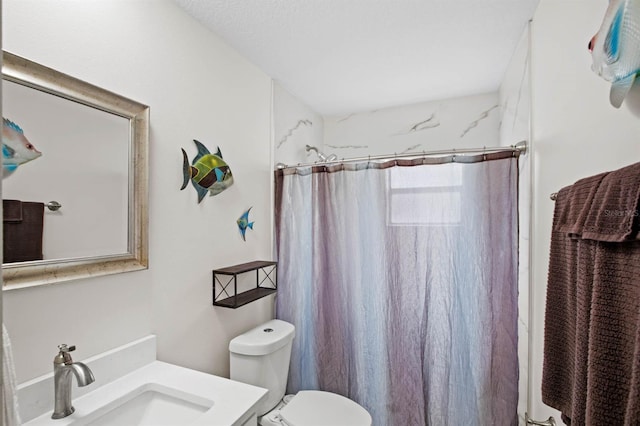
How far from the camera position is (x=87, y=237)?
1.15 metres

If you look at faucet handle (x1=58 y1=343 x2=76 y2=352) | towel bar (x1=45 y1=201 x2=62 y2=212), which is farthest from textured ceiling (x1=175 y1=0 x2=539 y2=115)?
faucet handle (x1=58 y1=343 x2=76 y2=352)

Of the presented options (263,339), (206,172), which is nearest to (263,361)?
(263,339)

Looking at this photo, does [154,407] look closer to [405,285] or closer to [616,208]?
[405,285]

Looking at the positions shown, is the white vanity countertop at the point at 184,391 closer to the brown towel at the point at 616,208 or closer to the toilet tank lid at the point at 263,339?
the toilet tank lid at the point at 263,339

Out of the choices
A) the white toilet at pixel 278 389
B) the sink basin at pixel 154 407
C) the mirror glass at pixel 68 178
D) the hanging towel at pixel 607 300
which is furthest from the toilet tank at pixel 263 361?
the hanging towel at pixel 607 300

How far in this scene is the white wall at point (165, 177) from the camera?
1.04 meters

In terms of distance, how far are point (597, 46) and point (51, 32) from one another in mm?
1515

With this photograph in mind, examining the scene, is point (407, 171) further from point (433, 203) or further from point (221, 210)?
point (221, 210)

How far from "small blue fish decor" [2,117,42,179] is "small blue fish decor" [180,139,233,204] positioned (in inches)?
23.0

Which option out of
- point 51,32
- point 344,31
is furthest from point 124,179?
point 344,31

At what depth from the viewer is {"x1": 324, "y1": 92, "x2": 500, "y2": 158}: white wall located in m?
2.48

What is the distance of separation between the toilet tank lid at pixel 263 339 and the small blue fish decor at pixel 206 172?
76 centimetres

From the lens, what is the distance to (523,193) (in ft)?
5.66

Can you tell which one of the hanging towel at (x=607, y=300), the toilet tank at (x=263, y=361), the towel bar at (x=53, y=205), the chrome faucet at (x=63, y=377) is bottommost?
the toilet tank at (x=263, y=361)
